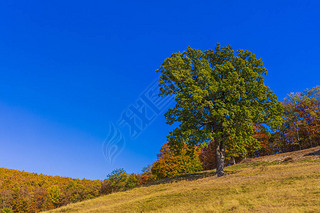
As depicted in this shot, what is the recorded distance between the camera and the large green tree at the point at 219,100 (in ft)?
90.7

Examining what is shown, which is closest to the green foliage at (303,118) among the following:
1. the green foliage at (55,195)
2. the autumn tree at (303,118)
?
the autumn tree at (303,118)

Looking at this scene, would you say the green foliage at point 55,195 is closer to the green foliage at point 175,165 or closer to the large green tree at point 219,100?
the green foliage at point 175,165

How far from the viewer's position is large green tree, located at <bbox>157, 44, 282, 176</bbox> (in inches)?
1088

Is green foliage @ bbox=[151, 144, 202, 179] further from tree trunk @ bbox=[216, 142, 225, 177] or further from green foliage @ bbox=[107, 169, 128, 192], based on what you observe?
tree trunk @ bbox=[216, 142, 225, 177]

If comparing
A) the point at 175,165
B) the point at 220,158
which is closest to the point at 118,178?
the point at 175,165

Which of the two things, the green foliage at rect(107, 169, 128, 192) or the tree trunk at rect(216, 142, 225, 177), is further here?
the green foliage at rect(107, 169, 128, 192)

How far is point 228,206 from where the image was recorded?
12.0m

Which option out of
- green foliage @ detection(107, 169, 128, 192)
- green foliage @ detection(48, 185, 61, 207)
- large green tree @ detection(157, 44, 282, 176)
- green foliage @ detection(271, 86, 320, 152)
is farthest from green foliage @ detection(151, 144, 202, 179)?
green foliage @ detection(48, 185, 61, 207)

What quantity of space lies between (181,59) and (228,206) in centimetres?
2304

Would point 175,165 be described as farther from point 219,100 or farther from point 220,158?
point 219,100

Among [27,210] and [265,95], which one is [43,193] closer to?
[27,210]

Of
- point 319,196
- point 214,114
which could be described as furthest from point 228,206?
point 214,114

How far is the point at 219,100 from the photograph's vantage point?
28.4 m

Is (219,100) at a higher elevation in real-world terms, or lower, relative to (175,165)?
higher
